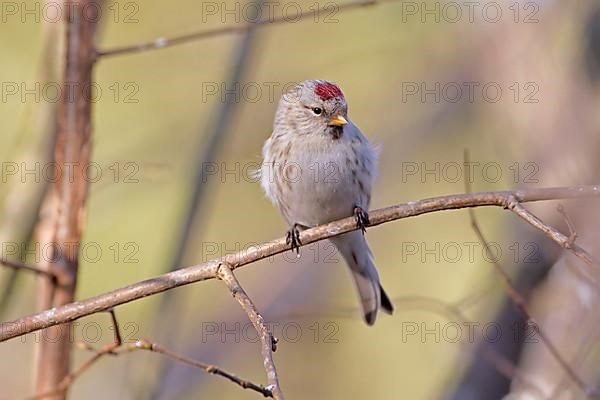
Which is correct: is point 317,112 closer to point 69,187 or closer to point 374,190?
point 374,190

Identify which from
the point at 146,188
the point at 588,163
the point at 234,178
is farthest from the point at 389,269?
the point at 588,163

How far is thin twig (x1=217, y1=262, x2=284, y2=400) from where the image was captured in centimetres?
226

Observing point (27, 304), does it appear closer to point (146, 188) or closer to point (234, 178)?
point (146, 188)

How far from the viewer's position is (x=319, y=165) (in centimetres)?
472

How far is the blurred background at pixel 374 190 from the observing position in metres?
5.15

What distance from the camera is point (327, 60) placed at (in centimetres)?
799

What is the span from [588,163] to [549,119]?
80cm

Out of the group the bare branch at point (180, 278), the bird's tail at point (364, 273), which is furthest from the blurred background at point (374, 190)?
the bare branch at point (180, 278)

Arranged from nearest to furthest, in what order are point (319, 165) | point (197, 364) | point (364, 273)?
point (197, 364) < point (319, 165) < point (364, 273)

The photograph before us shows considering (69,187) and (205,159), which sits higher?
(205,159)

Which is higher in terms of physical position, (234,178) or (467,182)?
(234,178)

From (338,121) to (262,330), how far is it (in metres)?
2.42

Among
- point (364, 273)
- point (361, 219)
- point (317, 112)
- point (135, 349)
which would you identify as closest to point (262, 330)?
point (135, 349)

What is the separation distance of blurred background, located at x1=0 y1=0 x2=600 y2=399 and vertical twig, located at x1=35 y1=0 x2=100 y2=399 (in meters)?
0.70
